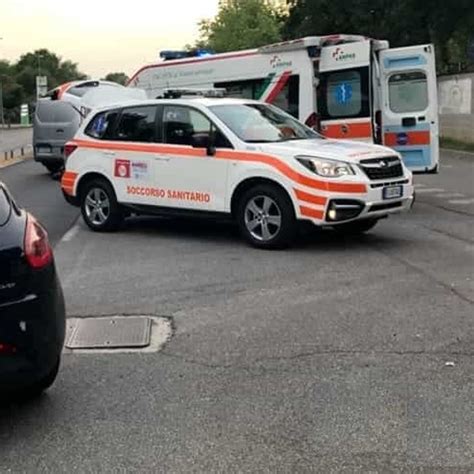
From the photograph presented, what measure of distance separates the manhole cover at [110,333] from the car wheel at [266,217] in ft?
9.81

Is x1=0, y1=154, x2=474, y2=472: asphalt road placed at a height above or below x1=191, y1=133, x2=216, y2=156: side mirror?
below

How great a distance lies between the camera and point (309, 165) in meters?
8.76

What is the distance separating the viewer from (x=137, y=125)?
1044cm

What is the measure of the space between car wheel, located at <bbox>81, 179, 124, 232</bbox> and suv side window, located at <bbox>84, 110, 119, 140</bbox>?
605 millimetres

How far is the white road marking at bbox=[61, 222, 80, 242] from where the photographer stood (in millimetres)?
10437

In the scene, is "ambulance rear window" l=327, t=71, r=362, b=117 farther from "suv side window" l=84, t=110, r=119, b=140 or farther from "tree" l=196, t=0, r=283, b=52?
"tree" l=196, t=0, r=283, b=52

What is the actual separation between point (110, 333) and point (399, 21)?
2538 cm

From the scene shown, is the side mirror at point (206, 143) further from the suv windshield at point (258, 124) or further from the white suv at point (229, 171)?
the suv windshield at point (258, 124)

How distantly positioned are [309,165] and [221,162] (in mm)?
1185

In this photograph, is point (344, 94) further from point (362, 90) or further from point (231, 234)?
point (231, 234)

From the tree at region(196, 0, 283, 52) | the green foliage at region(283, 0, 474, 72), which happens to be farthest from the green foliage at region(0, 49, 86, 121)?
the green foliage at region(283, 0, 474, 72)

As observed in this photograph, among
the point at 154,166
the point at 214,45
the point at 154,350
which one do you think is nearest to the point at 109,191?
the point at 154,166

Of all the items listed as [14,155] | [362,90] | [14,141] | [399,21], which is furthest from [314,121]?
[14,141]

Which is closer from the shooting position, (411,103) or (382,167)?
(382,167)
